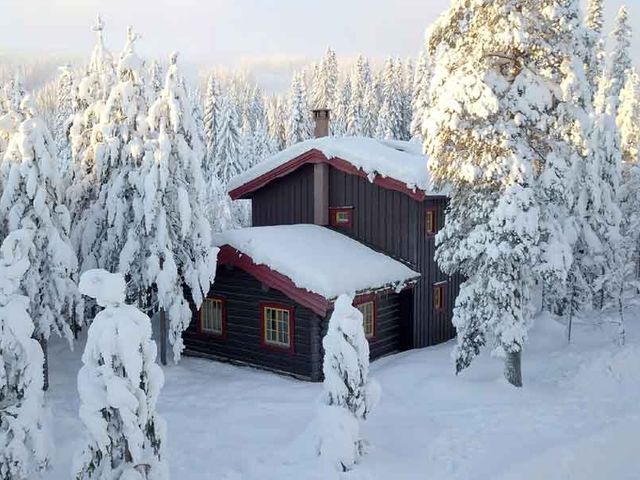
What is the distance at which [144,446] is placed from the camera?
9195mm

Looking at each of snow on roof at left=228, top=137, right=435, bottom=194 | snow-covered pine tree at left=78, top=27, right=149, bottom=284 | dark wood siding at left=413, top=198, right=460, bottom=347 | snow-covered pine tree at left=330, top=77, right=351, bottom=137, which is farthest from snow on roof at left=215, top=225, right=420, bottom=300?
snow-covered pine tree at left=330, top=77, right=351, bottom=137

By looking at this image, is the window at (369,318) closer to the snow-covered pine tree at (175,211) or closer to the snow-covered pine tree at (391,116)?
the snow-covered pine tree at (175,211)

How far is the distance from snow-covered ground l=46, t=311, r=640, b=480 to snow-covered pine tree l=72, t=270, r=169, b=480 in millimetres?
2992

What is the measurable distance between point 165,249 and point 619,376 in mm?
13560

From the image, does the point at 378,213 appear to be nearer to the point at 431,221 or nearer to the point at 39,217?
the point at 431,221

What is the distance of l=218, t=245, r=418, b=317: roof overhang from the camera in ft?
54.1

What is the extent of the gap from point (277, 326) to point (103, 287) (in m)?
9.99

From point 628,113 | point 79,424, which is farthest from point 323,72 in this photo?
point 79,424

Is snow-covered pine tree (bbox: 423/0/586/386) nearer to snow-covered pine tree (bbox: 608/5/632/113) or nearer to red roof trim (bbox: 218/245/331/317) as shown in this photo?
red roof trim (bbox: 218/245/331/317)

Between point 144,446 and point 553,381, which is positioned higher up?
point 144,446

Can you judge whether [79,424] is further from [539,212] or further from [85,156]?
[539,212]

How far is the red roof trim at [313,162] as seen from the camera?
65.0 ft

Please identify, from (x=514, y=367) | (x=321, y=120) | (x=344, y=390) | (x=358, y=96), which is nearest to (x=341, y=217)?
(x=321, y=120)

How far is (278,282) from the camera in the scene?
17.2 metres
